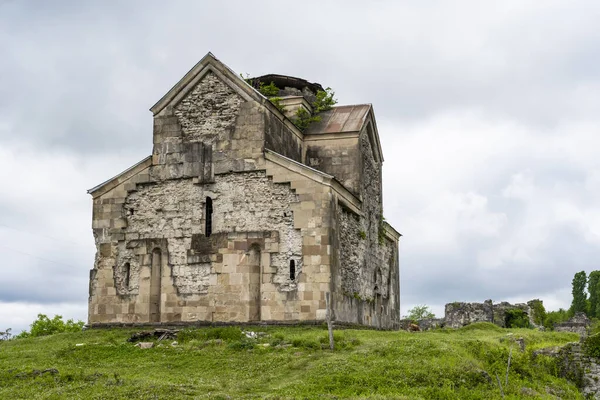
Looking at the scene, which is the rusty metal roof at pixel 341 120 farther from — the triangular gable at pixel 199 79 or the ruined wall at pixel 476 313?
the ruined wall at pixel 476 313

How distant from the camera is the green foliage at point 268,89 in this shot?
31.8m

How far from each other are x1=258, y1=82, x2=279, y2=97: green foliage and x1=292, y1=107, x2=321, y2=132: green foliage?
159 centimetres

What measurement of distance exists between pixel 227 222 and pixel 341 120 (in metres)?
7.22

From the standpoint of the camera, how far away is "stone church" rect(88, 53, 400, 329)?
25.6m

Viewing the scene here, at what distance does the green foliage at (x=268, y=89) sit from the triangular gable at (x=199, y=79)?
3936 millimetres

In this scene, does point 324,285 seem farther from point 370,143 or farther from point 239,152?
point 370,143

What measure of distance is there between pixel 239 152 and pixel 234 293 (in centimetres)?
491

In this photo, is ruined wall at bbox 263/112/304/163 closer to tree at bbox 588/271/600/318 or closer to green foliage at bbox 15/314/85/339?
green foliage at bbox 15/314/85/339

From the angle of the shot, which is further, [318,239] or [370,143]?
[370,143]

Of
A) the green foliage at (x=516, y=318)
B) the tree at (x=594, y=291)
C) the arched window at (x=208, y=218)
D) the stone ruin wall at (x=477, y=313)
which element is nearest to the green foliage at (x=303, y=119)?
the arched window at (x=208, y=218)

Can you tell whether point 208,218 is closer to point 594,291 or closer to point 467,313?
point 467,313

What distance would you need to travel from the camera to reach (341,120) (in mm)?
31047

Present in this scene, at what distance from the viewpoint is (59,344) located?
24.4 meters

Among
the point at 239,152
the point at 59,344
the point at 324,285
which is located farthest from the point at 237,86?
the point at 59,344
